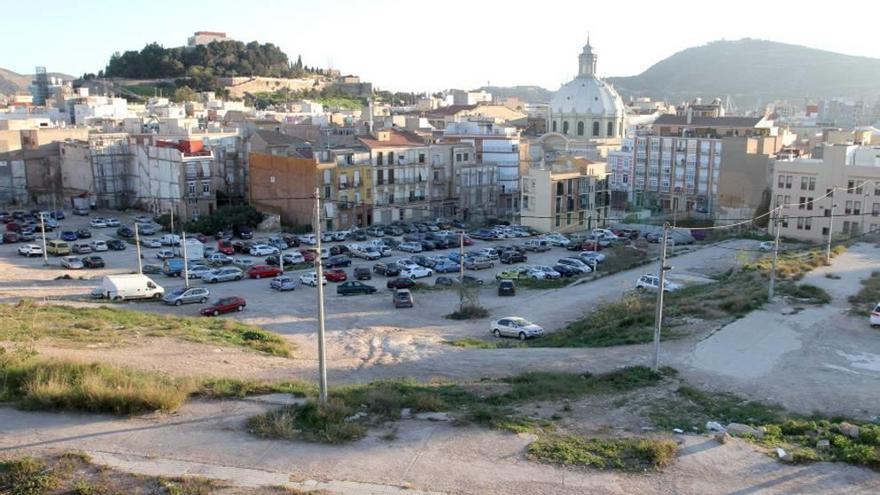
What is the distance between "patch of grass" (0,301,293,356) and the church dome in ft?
238

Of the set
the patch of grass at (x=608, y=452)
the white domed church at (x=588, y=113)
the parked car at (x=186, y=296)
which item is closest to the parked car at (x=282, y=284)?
the parked car at (x=186, y=296)

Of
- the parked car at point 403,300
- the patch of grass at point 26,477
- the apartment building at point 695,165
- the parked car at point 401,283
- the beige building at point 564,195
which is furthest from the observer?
the apartment building at point 695,165

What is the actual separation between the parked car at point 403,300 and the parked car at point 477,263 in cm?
1023

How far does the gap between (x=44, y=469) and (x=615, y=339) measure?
1783 centimetres

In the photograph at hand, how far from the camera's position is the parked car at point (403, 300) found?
34250 mm

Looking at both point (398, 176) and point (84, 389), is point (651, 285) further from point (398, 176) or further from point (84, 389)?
point (398, 176)

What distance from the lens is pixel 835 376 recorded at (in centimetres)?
1939

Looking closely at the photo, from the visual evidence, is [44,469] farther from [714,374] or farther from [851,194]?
[851,194]

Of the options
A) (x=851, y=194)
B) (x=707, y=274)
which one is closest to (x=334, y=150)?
(x=707, y=274)

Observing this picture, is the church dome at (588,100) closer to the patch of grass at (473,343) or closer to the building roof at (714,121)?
the building roof at (714,121)

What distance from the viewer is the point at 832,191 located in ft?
164

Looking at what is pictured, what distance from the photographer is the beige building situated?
58688 mm

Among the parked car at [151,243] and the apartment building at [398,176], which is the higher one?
the apartment building at [398,176]

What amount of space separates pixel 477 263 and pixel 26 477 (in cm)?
3438
